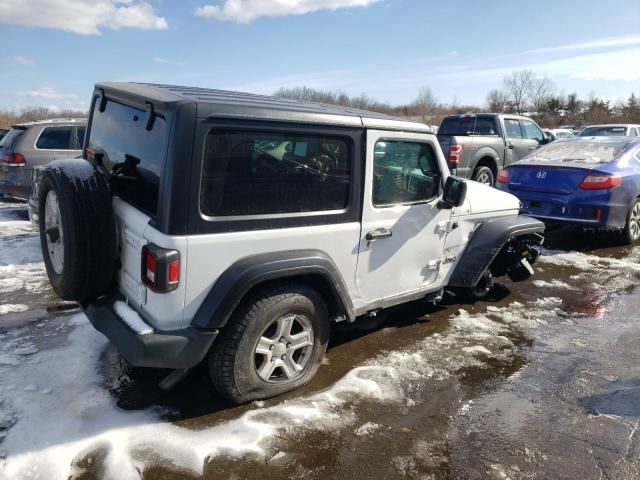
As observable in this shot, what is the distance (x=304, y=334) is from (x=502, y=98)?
72.9 m

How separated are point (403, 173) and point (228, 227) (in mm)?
1579

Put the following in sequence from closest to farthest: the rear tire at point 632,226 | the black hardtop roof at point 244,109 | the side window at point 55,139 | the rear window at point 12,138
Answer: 1. the black hardtop roof at point 244,109
2. the rear tire at point 632,226
3. the rear window at point 12,138
4. the side window at point 55,139

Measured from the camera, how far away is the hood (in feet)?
14.8

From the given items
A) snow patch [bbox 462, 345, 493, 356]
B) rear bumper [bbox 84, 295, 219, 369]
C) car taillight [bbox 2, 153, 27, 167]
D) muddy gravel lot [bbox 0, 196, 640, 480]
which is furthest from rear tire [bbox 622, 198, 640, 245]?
car taillight [bbox 2, 153, 27, 167]

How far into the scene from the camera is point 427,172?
13.3ft

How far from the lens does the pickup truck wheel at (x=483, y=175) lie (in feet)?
35.8

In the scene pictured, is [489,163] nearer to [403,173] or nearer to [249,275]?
[403,173]

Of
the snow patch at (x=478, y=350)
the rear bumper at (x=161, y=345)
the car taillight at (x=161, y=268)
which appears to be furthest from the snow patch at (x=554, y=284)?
the car taillight at (x=161, y=268)

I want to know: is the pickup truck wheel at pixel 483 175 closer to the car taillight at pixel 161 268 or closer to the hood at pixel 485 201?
the hood at pixel 485 201

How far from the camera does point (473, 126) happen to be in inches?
461

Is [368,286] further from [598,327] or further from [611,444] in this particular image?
[598,327]

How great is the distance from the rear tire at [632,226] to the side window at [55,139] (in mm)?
9054

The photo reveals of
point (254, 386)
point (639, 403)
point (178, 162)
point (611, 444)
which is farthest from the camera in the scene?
point (639, 403)

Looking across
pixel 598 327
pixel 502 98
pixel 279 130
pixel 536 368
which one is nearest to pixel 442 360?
pixel 536 368
